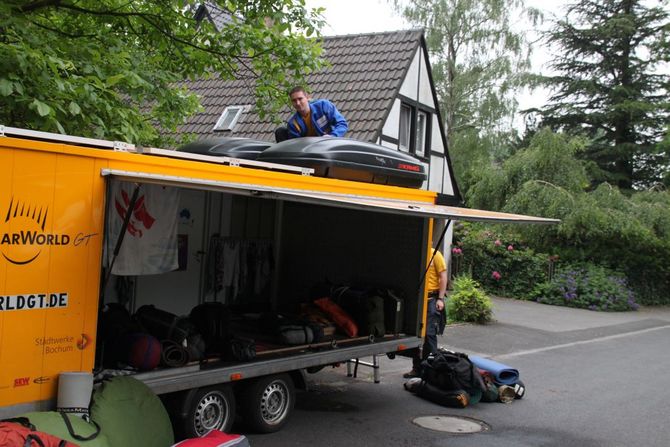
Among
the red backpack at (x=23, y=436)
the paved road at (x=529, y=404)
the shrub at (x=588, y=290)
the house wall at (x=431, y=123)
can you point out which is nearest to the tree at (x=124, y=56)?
the red backpack at (x=23, y=436)

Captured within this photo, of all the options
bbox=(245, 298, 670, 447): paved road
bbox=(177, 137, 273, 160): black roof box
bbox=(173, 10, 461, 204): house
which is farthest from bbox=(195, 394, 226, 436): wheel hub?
bbox=(173, 10, 461, 204): house

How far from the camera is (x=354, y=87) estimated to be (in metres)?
16.8

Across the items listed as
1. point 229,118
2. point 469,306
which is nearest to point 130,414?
point 469,306

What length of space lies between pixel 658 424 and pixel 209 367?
4820 millimetres

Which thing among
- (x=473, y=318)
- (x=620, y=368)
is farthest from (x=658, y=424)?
(x=473, y=318)

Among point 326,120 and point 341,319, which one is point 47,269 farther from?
point 326,120

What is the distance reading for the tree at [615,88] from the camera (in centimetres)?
3112

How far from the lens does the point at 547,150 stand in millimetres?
21312

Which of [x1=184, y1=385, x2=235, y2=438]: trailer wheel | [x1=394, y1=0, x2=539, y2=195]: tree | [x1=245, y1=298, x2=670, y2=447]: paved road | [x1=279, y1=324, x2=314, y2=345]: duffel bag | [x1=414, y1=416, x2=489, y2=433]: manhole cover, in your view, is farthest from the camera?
[x1=394, y1=0, x2=539, y2=195]: tree

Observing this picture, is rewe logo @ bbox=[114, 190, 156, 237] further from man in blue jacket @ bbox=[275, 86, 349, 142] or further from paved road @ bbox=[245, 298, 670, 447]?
man in blue jacket @ bbox=[275, 86, 349, 142]

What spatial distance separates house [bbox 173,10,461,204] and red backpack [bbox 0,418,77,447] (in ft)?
38.6

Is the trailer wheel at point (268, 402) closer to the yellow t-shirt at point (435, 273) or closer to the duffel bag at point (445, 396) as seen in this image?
the duffel bag at point (445, 396)

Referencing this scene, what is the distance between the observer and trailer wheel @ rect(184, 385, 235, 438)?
5387 mm

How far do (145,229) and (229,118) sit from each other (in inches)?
485
